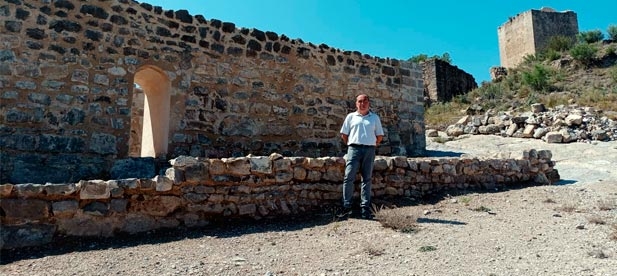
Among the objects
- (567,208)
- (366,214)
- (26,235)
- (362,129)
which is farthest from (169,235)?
(567,208)

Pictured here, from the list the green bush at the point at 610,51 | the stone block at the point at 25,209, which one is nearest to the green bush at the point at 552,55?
the green bush at the point at 610,51

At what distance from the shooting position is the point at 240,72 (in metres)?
7.26

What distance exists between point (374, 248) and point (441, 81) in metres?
21.4

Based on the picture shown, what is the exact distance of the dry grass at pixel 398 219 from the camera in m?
4.25

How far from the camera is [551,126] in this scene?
11.7m

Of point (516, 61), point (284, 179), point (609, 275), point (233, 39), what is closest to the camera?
point (609, 275)

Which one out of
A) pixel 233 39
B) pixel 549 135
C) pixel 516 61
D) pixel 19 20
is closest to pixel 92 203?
pixel 19 20

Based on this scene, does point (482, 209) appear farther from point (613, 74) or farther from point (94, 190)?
point (613, 74)

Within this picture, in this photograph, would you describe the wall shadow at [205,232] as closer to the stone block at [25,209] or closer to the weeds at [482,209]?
the stone block at [25,209]

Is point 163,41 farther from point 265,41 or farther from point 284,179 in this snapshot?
point 284,179

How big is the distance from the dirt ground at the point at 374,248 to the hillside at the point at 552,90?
438 inches

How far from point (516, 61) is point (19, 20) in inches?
1333

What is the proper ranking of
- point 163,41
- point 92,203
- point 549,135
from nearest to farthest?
point 92,203 < point 163,41 < point 549,135

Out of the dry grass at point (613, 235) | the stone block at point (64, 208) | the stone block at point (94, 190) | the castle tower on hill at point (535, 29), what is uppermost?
the castle tower on hill at point (535, 29)
